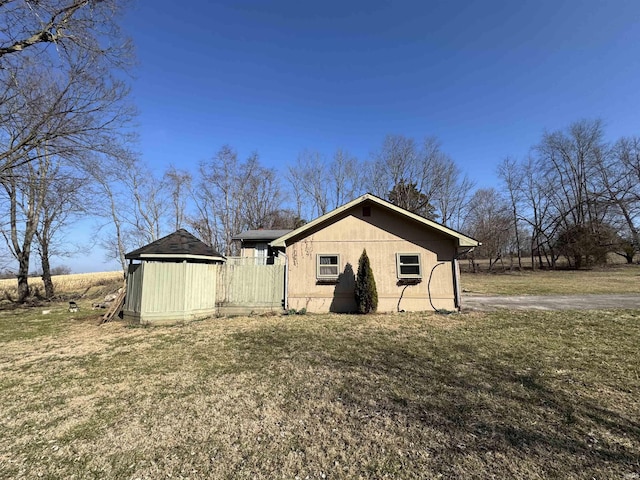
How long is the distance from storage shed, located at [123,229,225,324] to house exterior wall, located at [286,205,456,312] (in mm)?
3016

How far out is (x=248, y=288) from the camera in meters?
10.9

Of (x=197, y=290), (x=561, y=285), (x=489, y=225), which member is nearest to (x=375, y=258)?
(x=197, y=290)

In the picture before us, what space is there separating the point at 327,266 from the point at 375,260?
5.78ft

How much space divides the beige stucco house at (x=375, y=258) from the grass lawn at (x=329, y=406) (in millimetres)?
3054

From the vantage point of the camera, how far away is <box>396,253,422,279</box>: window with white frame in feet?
34.0

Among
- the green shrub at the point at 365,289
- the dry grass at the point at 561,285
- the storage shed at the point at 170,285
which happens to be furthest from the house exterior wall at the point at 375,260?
the dry grass at the point at 561,285

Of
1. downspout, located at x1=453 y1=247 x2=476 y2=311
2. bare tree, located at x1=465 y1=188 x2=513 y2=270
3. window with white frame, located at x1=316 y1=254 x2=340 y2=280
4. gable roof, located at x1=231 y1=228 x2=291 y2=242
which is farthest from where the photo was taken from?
bare tree, located at x1=465 y1=188 x2=513 y2=270

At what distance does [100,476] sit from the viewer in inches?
102

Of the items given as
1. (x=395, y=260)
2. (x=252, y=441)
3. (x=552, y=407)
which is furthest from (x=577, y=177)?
(x=252, y=441)

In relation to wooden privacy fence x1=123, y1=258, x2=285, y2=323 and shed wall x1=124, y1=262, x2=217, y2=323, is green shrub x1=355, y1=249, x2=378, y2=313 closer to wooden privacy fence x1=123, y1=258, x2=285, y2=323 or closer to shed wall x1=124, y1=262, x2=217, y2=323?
wooden privacy fence x1=123, y1=258, x2=285, y2=323

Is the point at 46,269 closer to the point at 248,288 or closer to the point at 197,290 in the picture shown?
the point at 197,290

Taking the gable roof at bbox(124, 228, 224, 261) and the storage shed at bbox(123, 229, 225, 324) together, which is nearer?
the storage shed at bbox(123, 229, 225, 324)

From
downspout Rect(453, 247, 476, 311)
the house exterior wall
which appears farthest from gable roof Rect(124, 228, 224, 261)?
downspout Rect(453, 247, 476, 311)

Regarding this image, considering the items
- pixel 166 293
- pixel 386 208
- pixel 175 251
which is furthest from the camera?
pixel 386 208
